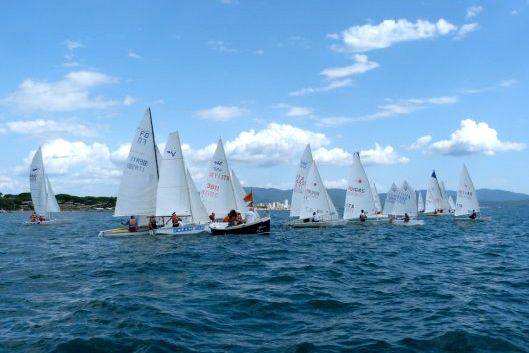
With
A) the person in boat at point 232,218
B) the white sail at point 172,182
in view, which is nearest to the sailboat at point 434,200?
the person in boat at point 232,218

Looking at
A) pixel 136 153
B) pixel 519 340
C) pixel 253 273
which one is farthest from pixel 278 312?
pixel 136 153

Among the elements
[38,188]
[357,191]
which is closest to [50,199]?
[38,188]

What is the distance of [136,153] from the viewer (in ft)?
122

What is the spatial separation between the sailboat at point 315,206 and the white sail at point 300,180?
2.27m

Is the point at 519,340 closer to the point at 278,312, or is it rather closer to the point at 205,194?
the point at 278,312

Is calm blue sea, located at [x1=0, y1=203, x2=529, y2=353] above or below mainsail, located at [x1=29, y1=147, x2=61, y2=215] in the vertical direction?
below

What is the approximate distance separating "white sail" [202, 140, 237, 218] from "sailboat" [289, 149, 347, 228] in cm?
879

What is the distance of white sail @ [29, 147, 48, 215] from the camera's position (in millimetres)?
61656

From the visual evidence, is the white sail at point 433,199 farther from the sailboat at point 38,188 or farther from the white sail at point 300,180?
the sailboat at point 38,188

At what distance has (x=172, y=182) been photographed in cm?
3700

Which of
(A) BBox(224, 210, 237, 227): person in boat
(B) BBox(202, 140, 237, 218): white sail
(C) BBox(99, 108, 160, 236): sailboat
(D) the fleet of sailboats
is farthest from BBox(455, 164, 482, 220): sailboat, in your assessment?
(C) BBox(99, 108, 160, 236): sailboat

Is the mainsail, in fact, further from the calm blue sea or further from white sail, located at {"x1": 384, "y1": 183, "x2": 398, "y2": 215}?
white sail, located at {"x1": 384, "y1": 183, "x2": 398, "y2": 215}

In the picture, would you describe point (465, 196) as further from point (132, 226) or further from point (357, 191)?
point (132, 226)

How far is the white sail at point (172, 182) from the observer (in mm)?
36906
